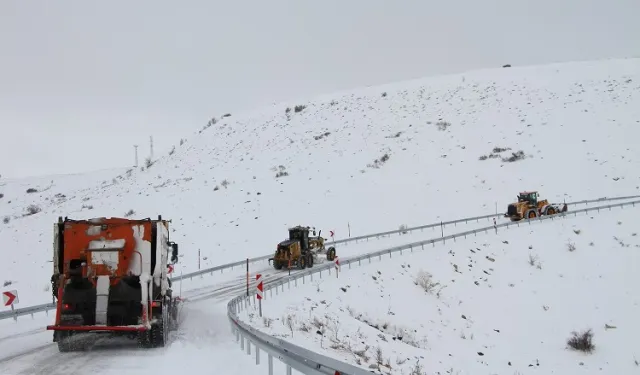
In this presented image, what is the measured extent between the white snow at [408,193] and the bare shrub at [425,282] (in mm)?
744

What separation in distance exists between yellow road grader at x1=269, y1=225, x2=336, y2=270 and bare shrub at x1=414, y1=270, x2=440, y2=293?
6.41 meters

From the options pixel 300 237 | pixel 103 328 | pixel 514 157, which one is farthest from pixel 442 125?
pixel 103 328

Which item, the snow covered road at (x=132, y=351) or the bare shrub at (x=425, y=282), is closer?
the snow covered road at (x=132, y=351)

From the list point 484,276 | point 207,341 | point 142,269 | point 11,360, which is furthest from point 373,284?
point 11,360

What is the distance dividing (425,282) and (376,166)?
1245 inches

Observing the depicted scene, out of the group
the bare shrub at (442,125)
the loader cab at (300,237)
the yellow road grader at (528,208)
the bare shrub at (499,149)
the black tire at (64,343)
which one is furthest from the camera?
the bare shrub at (442,125)

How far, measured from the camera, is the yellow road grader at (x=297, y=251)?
2698 centimetres

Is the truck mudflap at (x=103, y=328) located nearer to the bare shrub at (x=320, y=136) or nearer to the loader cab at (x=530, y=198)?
the loader cab at (x=530, y=198)

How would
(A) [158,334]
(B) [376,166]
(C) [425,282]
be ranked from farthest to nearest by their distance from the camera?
(B) [376,166]
(C) [425,282]
(A) [158,334]

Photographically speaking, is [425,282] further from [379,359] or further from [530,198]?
[530,198]

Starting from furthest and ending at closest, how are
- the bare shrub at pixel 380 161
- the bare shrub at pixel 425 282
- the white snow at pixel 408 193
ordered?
the bare shrub at pixel 380 161 < the bare shrub at pixel 425 282 < the white snow at pixel 408 193

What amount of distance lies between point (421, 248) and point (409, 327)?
36.7 feet

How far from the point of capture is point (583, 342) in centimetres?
1812

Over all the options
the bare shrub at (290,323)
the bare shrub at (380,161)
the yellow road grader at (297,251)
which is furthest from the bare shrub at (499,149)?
the bare shrub at (290,323)
